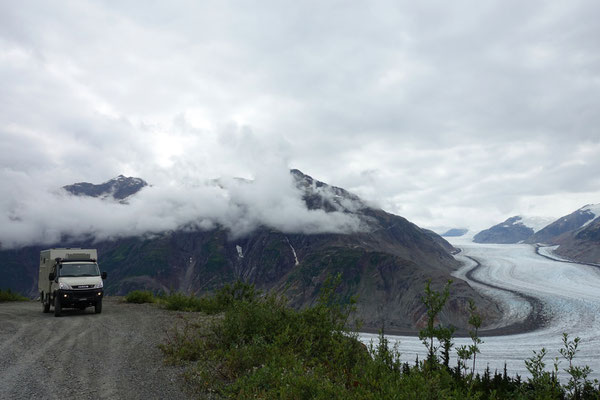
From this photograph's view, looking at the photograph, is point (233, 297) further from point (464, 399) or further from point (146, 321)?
point (464, 399)

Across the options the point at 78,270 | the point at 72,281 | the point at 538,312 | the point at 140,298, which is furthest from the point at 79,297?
the point at 538,312

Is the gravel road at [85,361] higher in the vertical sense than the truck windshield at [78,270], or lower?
lower

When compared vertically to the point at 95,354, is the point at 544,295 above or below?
below

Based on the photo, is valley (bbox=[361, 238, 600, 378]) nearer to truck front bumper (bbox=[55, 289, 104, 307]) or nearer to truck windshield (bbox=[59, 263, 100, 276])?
truck windshield (bbox=[59, 263, 100, 276])

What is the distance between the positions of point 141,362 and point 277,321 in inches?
175

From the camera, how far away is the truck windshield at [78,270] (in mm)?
20453

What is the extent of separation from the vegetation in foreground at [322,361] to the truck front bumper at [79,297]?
27.0 ft

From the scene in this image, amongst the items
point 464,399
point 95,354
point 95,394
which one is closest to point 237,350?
point 95,394

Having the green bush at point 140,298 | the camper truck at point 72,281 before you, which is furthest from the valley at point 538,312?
the camper truck at point 72,281

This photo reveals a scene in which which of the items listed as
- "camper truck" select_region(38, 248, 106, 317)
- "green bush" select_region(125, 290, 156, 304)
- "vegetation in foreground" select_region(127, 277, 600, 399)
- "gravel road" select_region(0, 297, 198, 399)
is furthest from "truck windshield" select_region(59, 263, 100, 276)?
"vegetation in foreground" select_region(127, 277, 600, 399)

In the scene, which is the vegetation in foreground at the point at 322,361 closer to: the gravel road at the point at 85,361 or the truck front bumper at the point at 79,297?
the gravel road at the point at 85,361

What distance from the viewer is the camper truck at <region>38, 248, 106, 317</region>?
19172 mm

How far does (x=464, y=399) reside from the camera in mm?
6648

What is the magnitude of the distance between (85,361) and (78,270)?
41.1 feet
